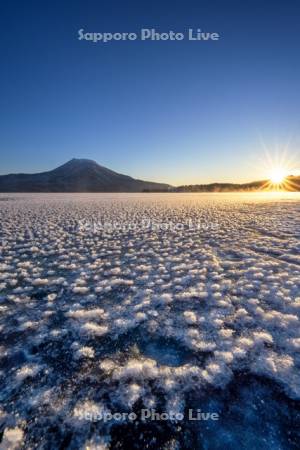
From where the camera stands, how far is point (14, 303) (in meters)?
3.46

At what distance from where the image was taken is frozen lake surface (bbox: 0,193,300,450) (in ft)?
5.33

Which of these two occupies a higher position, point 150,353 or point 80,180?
point 80,180

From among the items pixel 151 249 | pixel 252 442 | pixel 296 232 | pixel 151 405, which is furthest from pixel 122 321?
pixel 296 232

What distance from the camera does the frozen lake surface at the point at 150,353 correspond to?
163 centimetres

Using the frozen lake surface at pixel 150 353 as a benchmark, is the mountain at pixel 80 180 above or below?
above

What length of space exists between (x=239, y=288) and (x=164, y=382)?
2349mm

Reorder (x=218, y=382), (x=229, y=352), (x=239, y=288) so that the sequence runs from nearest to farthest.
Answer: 1. (x=218, y=382)
2. (x=229, y=352)
3. (x=239, y=288)

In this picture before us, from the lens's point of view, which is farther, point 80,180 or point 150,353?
point 80,180

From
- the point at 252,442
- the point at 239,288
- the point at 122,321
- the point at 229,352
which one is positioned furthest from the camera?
the point at 239,288

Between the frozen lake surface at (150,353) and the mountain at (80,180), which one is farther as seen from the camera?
the mountain at (80,180)

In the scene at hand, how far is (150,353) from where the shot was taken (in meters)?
2.39

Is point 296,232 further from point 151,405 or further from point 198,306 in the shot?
point 151,405

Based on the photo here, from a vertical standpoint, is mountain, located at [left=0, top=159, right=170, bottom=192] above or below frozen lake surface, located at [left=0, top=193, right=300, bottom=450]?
above

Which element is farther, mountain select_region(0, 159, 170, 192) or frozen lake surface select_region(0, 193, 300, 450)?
mountain select_region(0, 159, 170, 192)
